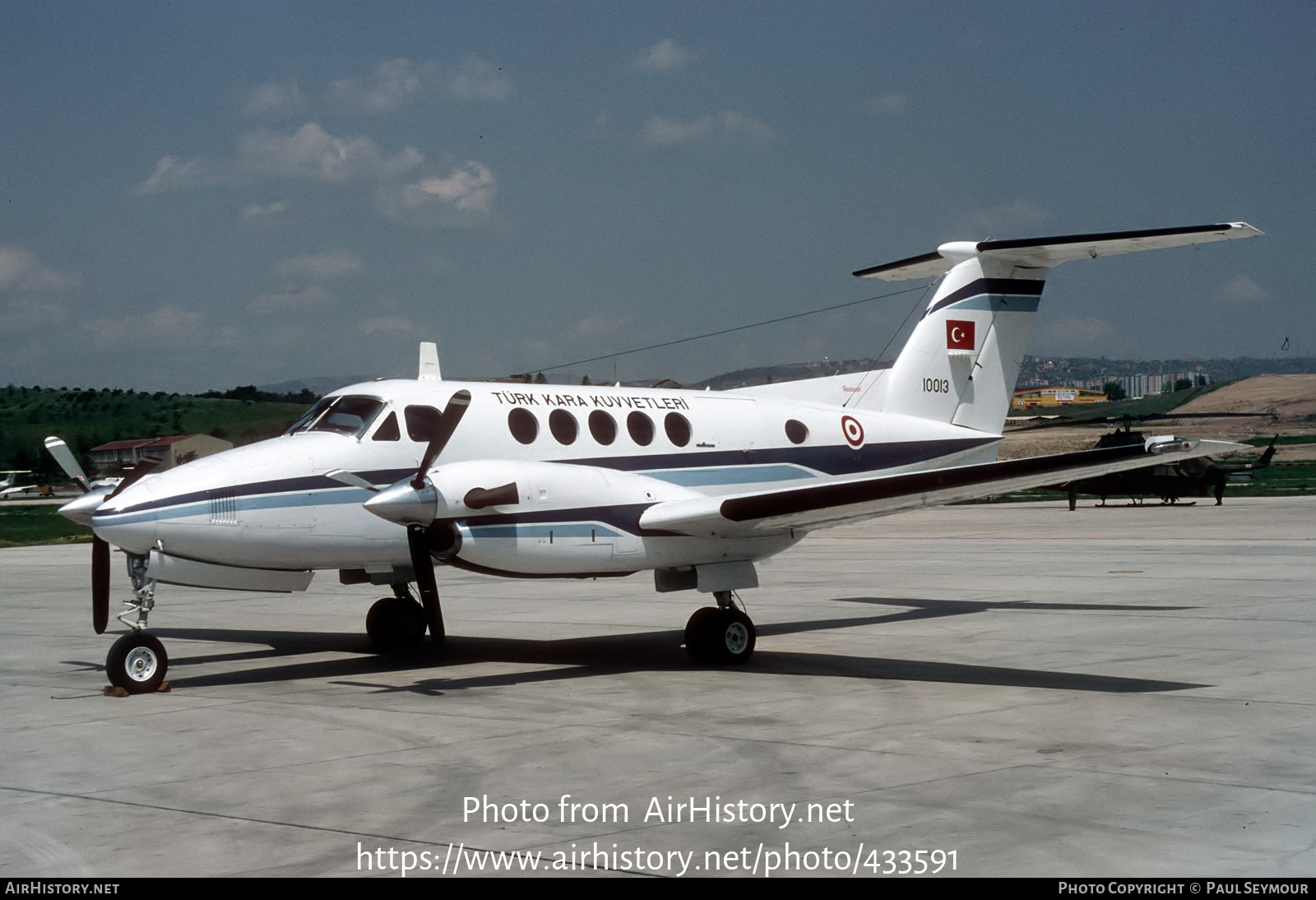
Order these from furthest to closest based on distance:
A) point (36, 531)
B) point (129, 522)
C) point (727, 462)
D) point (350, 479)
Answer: point (36, 531), point (727, 462), point (350, 479), point (129, 522)

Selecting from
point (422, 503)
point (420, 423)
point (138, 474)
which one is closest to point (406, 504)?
point (422, 503)

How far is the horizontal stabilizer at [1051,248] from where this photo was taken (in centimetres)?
1451

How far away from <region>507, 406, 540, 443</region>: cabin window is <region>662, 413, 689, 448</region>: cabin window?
1.61 meters

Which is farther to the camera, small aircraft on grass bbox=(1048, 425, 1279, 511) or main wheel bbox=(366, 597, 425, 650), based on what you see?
small aircraft on grass bbox=(1048, 425, 1279, 511)

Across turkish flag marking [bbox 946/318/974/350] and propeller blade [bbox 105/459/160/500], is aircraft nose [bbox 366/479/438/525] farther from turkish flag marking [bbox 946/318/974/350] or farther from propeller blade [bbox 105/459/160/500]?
turkish flag marking [bbox 946/318/974/350]

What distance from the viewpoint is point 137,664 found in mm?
11594

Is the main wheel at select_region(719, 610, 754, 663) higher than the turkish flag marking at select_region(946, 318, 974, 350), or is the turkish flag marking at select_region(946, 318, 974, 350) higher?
the turkish flag marking at select_region(946, 318, 974, 350)

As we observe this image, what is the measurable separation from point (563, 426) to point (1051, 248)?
23.6ft

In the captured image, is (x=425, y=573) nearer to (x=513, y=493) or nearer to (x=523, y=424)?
(x=513, y=493)

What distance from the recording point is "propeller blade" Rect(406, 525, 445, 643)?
1193 cm

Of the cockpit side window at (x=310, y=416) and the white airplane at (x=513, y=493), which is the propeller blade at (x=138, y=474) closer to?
the white airplane at (x=513, y=493)

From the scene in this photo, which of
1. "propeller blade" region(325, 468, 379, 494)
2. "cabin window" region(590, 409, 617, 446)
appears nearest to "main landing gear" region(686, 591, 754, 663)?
"cabin window" region(590, 409, 617, 446)

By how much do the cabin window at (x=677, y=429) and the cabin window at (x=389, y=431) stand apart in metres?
3.06

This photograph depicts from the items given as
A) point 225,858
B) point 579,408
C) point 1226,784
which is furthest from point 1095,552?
point 225,858
